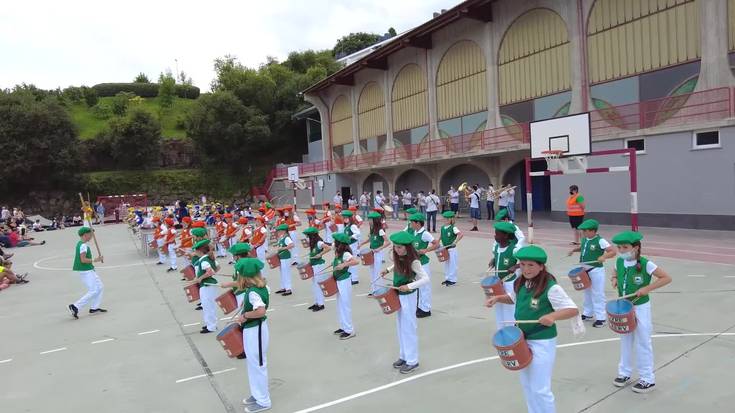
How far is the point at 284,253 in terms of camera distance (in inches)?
457

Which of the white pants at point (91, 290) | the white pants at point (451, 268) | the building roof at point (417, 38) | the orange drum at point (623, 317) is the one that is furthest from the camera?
the building roof at point (417, 38)

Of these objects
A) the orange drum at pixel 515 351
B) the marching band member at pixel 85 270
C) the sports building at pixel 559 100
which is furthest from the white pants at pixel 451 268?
the sports building at pixel 559 100

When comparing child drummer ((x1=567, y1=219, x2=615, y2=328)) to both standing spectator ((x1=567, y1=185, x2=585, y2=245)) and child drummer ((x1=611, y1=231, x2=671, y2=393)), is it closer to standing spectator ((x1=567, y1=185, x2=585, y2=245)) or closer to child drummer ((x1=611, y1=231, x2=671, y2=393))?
child drummer ((x1=611, y1=231, x2=671, y2=393))

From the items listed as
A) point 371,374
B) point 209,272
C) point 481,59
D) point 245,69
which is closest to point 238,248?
point 209,272

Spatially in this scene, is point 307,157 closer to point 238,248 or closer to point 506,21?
point 506,21

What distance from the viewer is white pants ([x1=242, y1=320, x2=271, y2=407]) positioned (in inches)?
227

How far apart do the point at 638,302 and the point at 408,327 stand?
2776 millimetres

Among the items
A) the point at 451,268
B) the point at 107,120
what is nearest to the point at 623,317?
the point at 451,268

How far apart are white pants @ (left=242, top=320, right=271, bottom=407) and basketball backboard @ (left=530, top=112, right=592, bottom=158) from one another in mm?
14263

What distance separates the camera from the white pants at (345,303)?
8.39 m

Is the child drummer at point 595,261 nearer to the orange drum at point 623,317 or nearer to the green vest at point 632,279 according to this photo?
the green vest at point 632,279

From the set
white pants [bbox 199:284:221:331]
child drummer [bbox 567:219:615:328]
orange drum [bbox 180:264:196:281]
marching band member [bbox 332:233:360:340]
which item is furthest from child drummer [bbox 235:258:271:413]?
orange drum [bbox 180:264:196:281]

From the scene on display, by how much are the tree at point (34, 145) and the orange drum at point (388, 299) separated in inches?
1870

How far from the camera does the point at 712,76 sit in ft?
58.4
